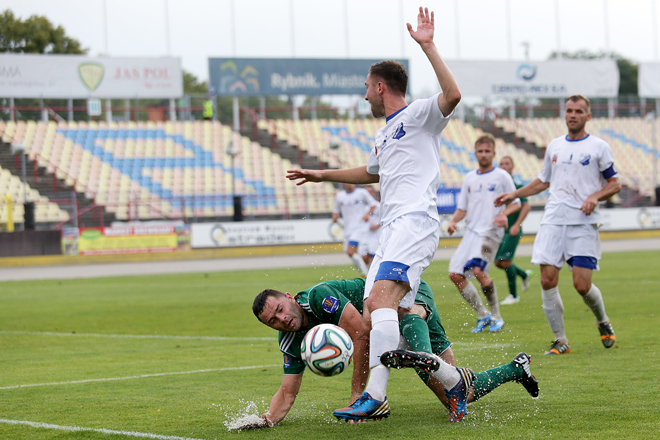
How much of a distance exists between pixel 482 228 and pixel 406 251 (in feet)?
17.7

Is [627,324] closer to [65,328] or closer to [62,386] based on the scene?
[62,386]

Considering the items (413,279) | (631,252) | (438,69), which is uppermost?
(438,69)

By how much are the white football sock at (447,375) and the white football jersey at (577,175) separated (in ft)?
10.8

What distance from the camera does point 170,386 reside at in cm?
616

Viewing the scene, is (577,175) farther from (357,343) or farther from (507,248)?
(507,248)

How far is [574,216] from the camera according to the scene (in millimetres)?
7195

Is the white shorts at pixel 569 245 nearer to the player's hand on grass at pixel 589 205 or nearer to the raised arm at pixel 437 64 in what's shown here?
the player's hand on grass at pixel 589 205

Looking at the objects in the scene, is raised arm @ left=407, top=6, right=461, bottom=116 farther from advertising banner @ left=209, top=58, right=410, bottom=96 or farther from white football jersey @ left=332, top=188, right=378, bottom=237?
advertising banner @ left=209, top=58, right=410, bottom=96

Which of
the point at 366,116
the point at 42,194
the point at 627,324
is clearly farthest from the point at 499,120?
the point at 627,324

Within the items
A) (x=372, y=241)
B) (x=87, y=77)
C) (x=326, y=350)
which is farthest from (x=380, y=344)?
(x=87, y=77)

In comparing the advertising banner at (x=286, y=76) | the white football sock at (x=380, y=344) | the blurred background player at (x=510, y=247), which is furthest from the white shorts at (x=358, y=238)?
the advertising banner at (x=286, y=76)

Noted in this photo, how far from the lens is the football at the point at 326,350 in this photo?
4.28 meters

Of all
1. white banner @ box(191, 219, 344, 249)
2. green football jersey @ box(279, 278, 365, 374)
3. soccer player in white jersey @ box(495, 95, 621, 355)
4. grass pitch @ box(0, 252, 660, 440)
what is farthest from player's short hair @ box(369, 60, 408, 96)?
white banner @ box(191, 219, 344, 249)

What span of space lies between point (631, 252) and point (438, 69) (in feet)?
69.5
